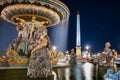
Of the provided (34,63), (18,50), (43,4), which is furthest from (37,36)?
(18,50)

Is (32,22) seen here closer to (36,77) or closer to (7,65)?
(7,65)

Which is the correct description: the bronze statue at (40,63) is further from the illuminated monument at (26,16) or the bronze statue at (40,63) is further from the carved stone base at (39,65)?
the illuminated monument at (26,16)

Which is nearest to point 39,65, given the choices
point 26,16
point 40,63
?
point 40,63

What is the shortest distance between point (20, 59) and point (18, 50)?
0.74 meters

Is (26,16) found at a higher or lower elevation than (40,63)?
higher

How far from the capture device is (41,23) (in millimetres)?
13406

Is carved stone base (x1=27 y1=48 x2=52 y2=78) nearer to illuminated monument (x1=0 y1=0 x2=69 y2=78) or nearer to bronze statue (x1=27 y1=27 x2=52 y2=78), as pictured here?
bronze statue (x1=27 y1=27 x2=52 y2=78)

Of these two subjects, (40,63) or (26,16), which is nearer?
(40,63)

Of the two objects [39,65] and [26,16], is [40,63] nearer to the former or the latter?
[39,65]

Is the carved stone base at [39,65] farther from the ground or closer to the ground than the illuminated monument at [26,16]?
closer to the ground

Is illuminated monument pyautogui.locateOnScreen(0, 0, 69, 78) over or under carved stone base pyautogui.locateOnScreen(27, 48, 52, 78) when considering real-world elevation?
over

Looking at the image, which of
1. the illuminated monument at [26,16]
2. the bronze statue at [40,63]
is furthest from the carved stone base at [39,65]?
the illuminated monument at [26,16]

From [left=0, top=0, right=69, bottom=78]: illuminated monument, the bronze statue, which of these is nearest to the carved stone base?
the bronze statue

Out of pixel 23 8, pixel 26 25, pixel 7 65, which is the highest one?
pixel 23 8
